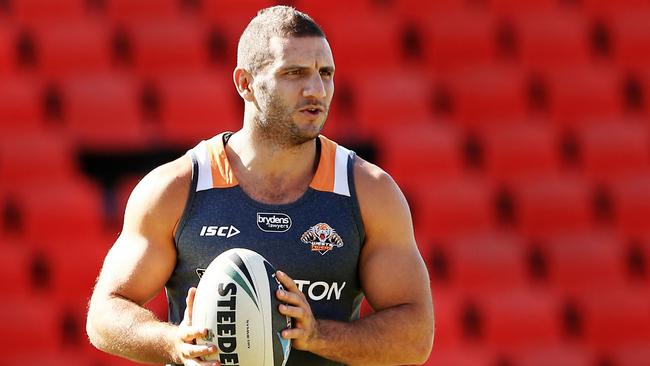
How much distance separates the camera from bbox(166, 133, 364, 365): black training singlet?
397 centimetres

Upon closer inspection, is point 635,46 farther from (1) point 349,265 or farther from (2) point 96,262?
(1) point 349,265

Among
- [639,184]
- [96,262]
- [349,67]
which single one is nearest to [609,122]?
[639,184]

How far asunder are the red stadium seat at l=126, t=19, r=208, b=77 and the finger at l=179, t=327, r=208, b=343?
5954mm

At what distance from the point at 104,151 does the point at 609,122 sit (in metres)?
3.98

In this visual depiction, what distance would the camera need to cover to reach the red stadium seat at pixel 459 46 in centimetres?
1005

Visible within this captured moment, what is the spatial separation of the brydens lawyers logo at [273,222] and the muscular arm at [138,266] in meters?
0.26

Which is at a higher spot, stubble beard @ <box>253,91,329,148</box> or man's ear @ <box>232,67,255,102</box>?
man's ear @ <box>232,67,255,102</box>

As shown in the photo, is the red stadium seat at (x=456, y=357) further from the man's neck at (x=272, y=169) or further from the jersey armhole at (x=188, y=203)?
the jersey armhole at (x=188, y=203)

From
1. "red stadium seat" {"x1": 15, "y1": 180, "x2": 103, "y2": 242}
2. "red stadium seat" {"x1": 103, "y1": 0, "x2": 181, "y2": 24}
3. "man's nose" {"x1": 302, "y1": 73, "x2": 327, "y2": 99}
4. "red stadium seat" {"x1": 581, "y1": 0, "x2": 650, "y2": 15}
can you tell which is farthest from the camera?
"red stadium seat" {"x1": 581, "y1": 0, "x2": 650, "y2": 15}

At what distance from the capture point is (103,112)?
904 centimetres

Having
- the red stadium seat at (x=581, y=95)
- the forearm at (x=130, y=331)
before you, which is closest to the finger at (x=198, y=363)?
the forearm at (x=130, y=331)

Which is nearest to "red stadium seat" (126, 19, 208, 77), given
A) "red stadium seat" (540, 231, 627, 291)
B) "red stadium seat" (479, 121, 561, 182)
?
"red stadium seat" (479, 121, 561, 182)

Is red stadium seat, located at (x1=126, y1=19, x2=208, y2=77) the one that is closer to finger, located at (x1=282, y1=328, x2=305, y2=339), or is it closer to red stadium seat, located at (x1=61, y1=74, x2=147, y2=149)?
red stadium seat, located at (x1=61, y1=74, x2=147, y2=149)

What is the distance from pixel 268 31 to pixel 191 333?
1033 mm
